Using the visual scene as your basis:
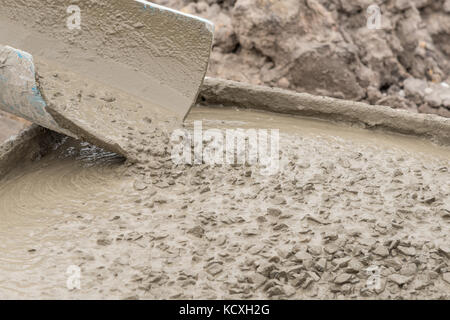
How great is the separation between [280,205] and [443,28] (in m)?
2.93

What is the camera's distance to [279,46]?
402cm

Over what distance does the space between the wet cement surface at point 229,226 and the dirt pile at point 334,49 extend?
1406 millimetres

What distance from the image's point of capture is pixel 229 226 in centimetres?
209

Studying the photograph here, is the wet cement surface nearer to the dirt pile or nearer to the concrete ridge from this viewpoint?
the concrete ridge

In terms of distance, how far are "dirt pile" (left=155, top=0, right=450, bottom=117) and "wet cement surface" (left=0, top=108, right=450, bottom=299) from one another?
4.61 feet

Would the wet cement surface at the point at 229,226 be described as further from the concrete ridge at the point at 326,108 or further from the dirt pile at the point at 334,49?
the dirt pile at the point at 334,49

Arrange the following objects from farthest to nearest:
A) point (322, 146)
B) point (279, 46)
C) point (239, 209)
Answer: point (279, 46) → point (322, 146) → point (239, 209)

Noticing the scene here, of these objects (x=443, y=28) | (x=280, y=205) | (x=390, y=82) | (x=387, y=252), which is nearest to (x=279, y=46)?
(x=390, y=82)

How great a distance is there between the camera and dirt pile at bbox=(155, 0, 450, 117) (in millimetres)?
4012

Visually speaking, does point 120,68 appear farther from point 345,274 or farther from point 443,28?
point 443,28

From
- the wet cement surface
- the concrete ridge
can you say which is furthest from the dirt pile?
the wet cement surface

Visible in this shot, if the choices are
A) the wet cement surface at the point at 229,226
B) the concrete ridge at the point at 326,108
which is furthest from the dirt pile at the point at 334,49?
the wet cement surface at the point at 229,226

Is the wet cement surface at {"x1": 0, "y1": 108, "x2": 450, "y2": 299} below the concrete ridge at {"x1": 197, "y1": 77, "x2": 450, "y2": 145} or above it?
below
